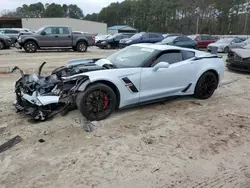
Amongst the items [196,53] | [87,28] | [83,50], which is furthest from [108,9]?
[196,53]

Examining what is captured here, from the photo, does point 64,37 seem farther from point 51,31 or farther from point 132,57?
point 132,57

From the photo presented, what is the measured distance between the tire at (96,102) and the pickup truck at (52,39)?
12.8m

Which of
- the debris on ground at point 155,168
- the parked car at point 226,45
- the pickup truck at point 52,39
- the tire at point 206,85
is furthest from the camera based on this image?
the parked car at point 226,45

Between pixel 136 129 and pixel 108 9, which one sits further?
pixel 108 9

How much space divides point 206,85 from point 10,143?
14.6 ft

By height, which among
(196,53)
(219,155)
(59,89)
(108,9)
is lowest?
(219,155)

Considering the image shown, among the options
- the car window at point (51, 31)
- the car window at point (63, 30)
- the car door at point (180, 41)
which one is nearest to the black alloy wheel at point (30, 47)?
the car window at point (51, 31)

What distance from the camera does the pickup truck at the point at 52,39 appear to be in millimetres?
15430

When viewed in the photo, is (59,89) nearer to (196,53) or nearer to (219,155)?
(219,155)

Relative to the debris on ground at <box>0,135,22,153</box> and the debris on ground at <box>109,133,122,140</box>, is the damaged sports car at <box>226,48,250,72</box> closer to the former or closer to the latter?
the debris on ground at <box>109,133,122,140</box>

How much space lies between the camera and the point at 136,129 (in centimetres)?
418

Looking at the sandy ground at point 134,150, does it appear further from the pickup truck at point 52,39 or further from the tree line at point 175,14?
the tree line at point 175,14

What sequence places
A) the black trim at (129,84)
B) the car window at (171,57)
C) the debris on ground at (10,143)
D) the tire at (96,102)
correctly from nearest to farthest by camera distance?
1. the debris on ground at (10,143)
2. the tire at (96,102)
3. the black trim at (129,84)
4. the car window at (171,57)

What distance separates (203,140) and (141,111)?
4.99ft
